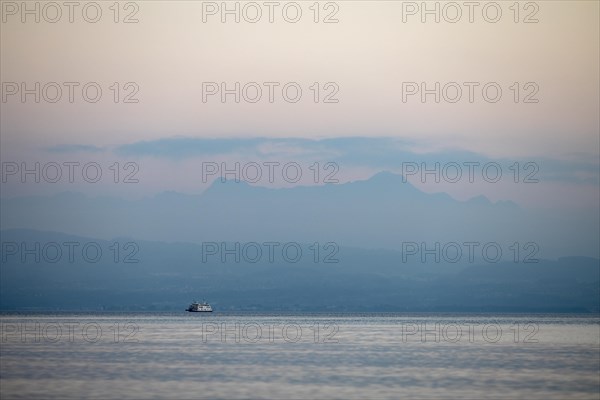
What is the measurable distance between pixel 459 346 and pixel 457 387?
3314 centimetres

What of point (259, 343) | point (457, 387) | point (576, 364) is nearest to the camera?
point (457, 387)

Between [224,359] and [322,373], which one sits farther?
[224,359]

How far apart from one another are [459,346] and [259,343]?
48.7ft

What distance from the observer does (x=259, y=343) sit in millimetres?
82062

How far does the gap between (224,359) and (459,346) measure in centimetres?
2208

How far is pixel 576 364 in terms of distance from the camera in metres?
58.6

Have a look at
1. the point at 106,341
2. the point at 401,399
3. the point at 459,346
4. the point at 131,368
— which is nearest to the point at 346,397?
the point at 401,399

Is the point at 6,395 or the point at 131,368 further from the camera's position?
the point at 131,368

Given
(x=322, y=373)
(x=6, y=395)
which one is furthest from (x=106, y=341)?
(x=6, y=395)

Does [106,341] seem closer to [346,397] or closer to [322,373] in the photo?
[322,373]

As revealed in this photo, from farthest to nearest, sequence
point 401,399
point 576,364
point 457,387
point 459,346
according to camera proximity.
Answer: point 459,346 < point 576,364 < point 457,387 < point 401,399

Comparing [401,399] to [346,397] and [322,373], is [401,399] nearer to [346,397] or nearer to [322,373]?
[346,397]

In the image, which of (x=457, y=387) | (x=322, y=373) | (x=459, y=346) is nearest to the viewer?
(x=457, y=387)

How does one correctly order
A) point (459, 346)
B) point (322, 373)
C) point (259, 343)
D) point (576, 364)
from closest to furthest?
point (322, 373) → point (576, 364) → point (459, 346) → point (259, 343)
